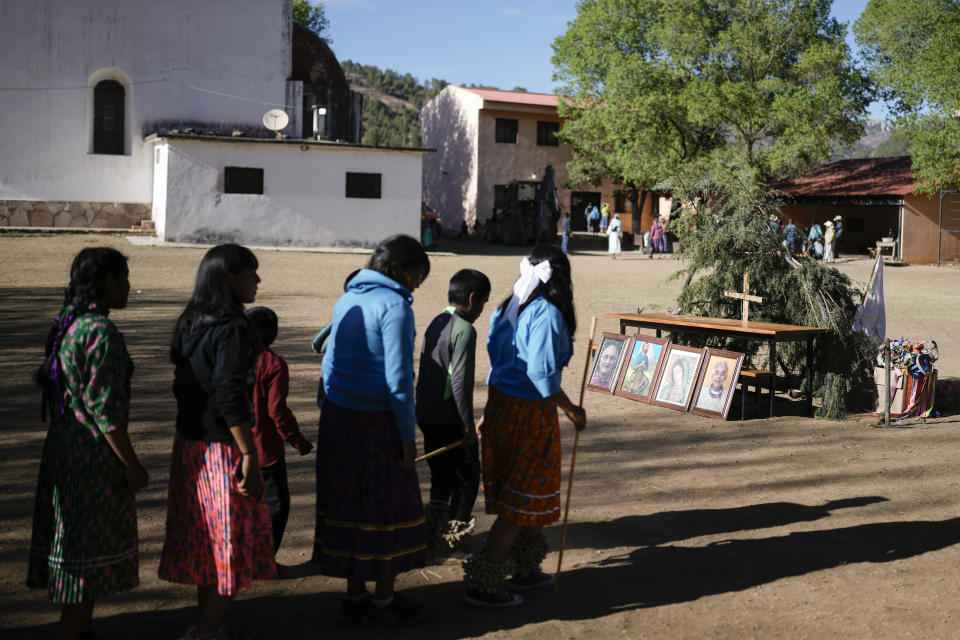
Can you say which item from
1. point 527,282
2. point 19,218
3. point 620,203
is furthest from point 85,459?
point 620,203

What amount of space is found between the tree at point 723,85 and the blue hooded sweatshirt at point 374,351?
29436mm

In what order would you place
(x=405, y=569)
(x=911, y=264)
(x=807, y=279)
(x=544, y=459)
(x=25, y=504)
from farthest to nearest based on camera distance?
(x=911, y=264) < (x=807, y=279) < (x=25, y=504) < (x=544, y=459) < (x=405, y=569)

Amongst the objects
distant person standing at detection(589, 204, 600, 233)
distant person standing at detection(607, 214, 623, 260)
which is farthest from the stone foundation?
distant person standing at detection(589, 204, 600, 233)

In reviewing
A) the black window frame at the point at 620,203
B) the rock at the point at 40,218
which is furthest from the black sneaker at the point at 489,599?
the black window frame at the point at 620,203

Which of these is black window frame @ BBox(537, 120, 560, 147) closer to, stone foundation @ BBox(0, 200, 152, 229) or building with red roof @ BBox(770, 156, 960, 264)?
building with red roof @ BBox(770, 156, 960, 264)

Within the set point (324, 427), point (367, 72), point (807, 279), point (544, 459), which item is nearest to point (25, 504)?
point (324, 427)

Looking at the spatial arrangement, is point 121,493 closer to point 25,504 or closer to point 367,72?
point 25,504

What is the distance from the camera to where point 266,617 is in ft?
13.4

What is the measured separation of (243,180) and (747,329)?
2307cm

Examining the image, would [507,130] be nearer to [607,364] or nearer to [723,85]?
[723,85]

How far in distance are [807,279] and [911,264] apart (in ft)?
86.6

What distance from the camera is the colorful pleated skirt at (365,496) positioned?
380cm

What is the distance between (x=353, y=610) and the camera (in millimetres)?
3973

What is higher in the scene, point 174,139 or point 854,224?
point 174,139
